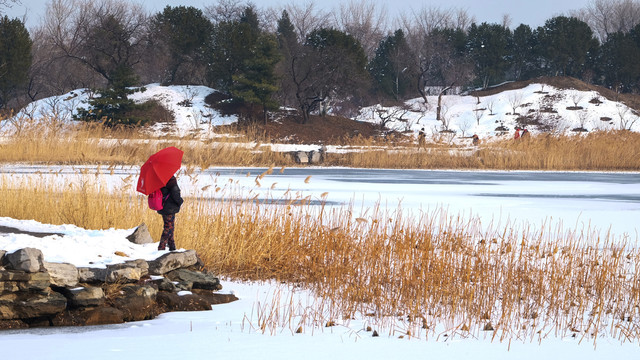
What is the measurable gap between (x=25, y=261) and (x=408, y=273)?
123 inches

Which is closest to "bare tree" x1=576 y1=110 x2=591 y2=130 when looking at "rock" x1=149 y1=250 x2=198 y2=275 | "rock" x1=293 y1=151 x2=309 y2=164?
"rock" x1=293 y1=151 x2=309 y2=164

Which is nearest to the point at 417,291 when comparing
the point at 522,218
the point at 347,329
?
the point at 347,329

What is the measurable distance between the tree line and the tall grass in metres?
19.0

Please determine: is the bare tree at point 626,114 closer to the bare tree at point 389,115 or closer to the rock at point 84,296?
the bare tree at point 389,115

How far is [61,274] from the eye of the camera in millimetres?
4848

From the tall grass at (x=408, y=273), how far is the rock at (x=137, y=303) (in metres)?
0.81

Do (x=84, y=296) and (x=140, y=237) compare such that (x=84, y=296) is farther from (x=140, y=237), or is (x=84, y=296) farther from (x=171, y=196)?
(x=140, y=237)

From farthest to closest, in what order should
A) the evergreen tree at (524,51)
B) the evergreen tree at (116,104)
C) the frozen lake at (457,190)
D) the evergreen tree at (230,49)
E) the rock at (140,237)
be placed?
the evergreen tree at (524,51) → the evergreen tree at (230,49) → the evergreen tree at (116,104) → the frozen lake at (457,190) → the rock at (140,237)

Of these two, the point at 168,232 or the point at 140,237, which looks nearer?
the point at 168,232

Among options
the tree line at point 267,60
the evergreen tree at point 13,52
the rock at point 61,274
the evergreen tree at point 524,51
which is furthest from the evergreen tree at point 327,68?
the rock at point 61,274

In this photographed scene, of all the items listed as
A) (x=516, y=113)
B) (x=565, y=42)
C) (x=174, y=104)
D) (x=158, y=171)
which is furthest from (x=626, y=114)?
(x=158, y=171)

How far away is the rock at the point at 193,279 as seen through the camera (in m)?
5.40

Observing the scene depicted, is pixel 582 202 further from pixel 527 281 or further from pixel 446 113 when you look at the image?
pixel 446 113

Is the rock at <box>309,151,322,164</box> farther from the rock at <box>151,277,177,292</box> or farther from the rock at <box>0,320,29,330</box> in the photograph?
the rock at <box>0,320,29,330</box>
